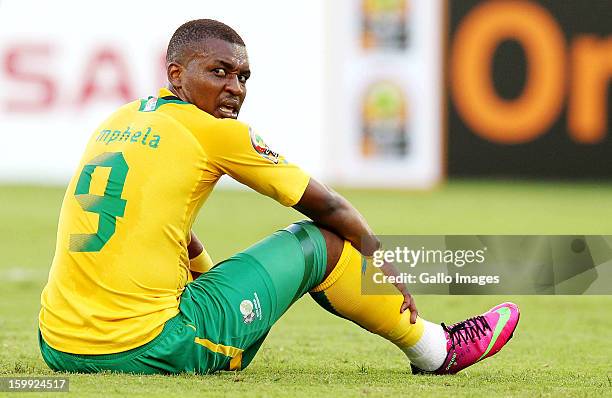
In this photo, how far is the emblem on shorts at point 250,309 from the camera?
401 centimetres

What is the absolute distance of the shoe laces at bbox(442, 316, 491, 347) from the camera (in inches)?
170

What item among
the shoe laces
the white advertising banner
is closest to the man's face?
the shoe laces

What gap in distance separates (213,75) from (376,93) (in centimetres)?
1009

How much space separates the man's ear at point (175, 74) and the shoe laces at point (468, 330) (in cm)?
126

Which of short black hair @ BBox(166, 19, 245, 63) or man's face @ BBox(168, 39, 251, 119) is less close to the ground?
short black hair @ BBox(166, 19, 245, 63)

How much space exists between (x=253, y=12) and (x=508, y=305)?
988 centimetres

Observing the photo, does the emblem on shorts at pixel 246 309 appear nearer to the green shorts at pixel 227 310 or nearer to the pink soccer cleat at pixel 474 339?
the green shorts at pixel 227 310

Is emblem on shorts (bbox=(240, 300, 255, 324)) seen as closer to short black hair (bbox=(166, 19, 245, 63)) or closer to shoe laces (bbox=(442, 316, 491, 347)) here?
shoe laces (bbox=(442, 316, 491, 347))

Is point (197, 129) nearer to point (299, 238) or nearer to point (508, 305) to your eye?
point (299, 238)

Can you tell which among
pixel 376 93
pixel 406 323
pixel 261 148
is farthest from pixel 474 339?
pixel 376 93

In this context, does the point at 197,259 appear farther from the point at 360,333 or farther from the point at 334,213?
the point at 360,333

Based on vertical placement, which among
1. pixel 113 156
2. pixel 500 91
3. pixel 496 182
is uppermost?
pixel 113 156

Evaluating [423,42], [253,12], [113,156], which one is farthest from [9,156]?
[113,156]

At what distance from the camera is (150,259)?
3963 mm
